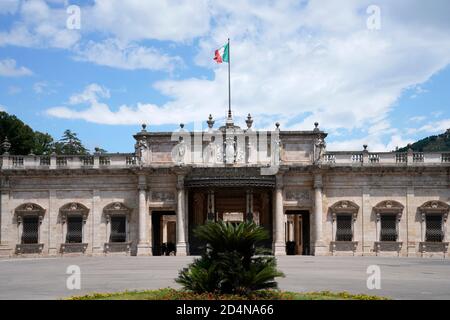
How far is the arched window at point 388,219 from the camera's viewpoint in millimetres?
40531

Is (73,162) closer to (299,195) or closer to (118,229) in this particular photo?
(118,229)

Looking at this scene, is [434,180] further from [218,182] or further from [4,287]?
[4,287]

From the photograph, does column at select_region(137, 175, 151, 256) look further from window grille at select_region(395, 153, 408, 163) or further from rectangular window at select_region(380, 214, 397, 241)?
window grille at select_region(395, 153, 408, 163)

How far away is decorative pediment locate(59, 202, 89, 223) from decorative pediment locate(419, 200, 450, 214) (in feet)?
74.0

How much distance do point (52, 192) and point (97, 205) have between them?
327 cm

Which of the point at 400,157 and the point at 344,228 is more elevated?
the point at 400,157

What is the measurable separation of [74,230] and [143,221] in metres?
5.01

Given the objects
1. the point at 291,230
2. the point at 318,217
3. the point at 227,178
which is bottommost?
the point at 291,230

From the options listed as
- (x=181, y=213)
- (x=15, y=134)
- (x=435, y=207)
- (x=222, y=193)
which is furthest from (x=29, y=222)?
(x=435, y=207)

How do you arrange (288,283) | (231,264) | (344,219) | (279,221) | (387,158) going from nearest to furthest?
1. (231,264)
2. (288,283)
3. (279,221)
4. (387,158)
5. (344,219)

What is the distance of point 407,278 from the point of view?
20734mm

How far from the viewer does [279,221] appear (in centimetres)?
4025

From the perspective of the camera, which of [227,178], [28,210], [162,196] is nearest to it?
[227,178]

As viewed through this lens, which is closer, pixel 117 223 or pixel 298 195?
pixel 298 195
